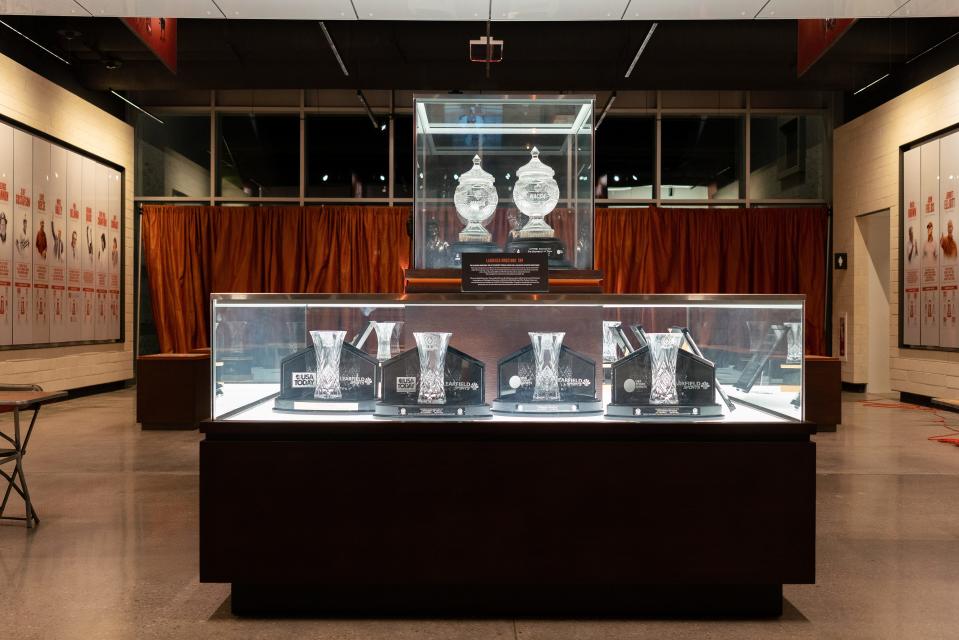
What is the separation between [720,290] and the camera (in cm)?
1086

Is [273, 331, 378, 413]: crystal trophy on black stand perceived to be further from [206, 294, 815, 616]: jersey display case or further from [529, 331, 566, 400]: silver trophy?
[529, 331, 566, 400]: silver trophy

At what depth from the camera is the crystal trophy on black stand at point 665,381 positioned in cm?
241

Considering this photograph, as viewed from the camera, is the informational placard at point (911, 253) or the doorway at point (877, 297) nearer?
the informational placard at point (911, 253)

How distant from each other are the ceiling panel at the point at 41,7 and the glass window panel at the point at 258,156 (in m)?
4.84

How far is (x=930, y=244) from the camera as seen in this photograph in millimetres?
7965

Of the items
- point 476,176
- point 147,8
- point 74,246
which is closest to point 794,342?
point 476,176

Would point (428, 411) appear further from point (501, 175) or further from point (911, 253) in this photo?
point (911, 253)

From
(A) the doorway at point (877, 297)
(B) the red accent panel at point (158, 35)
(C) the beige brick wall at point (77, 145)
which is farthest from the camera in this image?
(A) the doorway at point (877, 297)

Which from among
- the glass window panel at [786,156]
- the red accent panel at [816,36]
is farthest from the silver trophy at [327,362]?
the glass window panel at [786,156]

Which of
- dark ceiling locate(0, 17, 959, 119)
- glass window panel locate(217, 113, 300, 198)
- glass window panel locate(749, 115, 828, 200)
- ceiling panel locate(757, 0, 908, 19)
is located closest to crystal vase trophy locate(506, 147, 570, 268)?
ceiling panel locate(757, 0, 908, 19)

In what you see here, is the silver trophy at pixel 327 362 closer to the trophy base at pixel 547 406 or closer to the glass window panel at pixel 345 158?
the trophy base at pixel 547 406

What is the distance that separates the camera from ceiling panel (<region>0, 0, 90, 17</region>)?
572 cm

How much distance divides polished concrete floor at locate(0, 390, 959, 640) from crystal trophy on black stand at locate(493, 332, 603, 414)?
692 mm

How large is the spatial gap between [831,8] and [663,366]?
4.79 metres
